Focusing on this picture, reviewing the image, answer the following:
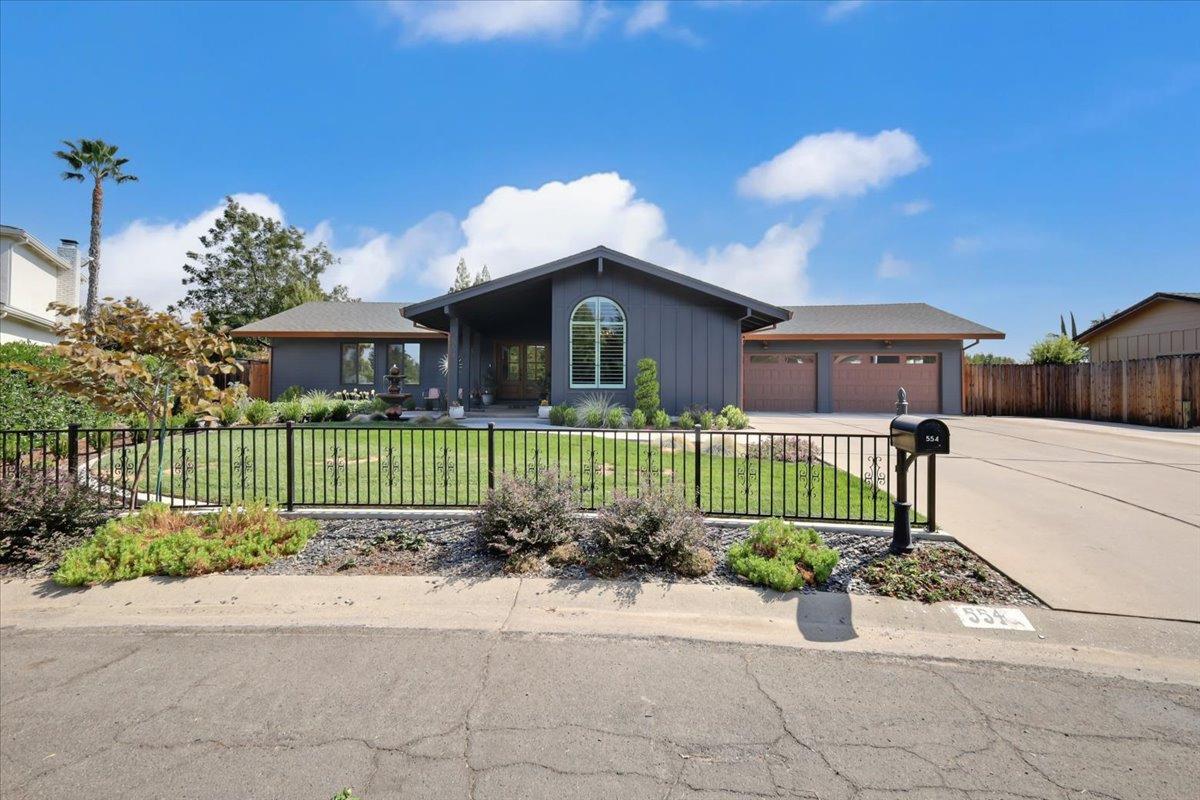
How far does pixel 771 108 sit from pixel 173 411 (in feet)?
39.9

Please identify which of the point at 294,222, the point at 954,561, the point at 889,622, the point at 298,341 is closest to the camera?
the point at 889,622

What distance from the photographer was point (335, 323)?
64.9ft

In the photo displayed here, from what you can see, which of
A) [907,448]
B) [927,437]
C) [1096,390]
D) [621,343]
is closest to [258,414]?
[621,343]

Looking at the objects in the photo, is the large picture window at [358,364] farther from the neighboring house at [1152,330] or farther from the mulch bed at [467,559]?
the neighboring house at [1152,330]

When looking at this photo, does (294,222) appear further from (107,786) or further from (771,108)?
(107,786)

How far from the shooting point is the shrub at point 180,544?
169 inches

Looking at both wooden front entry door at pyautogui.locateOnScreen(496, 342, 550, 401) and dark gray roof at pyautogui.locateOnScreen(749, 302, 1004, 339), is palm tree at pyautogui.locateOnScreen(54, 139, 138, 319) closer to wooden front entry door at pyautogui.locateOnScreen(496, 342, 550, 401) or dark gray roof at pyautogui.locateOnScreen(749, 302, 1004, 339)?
wooden front entry door at pyautogui.locateOnScreen(496, 342, 550, 401)

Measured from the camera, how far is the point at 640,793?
2072 millimetres

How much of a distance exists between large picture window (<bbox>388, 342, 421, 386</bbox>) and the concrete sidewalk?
1561 cm

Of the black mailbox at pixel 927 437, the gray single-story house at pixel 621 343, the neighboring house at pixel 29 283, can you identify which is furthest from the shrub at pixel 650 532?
the neighboring house at pixel 29 283

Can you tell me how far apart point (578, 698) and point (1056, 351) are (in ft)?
84.5

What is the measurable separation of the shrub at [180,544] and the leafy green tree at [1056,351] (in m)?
26.2

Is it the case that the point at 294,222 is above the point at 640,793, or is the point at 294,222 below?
above

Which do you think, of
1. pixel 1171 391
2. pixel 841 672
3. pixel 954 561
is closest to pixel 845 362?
pixel 1171 391
